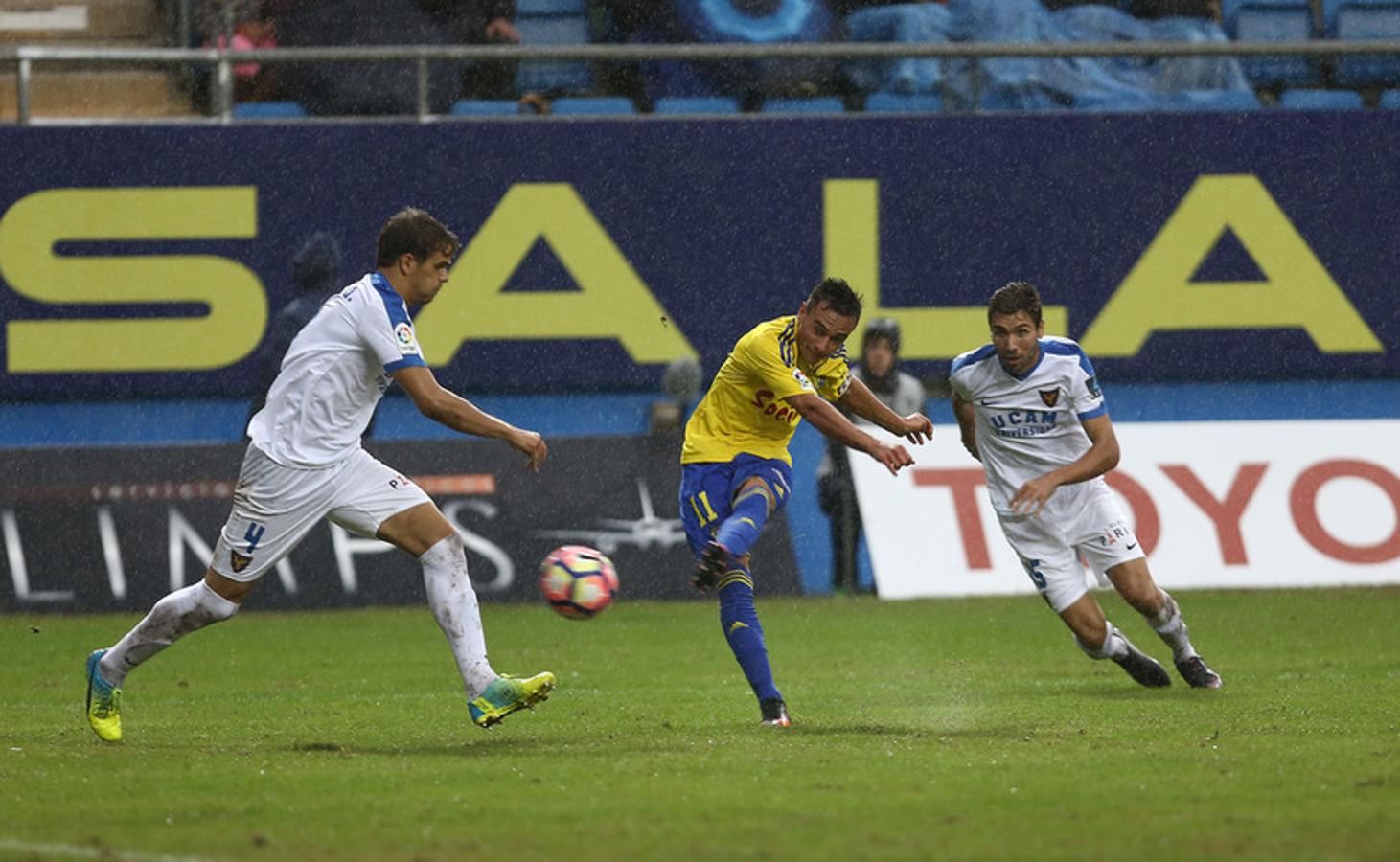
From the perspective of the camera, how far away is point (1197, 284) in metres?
18.0

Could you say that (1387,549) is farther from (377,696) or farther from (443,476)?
(377,696)

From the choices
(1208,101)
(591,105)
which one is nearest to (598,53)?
(591,105)

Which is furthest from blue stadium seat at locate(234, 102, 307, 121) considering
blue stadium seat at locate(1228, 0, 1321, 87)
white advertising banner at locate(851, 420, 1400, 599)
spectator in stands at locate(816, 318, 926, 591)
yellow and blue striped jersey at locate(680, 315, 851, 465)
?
yellow and blue striped jersey at locate(680, 315, 851, 465)

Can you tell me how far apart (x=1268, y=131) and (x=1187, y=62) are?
0.93m

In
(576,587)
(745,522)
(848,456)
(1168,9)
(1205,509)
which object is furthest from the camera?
(1168,9)

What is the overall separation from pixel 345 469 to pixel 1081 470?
11.6 ft

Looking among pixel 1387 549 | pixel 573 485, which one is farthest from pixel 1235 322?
pixel 573 485

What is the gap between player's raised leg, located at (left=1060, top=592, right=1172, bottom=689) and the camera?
1027cm

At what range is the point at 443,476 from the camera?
1623 centimetres

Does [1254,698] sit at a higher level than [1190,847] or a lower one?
lower

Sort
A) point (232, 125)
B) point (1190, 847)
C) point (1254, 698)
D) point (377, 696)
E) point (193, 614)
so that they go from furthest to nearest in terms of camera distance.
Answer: point (232, 125) → point (377, 696) → point (1254, 698) → point (193, 614) → point (1190, 847)

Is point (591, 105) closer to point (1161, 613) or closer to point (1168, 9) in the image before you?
point (1168, 9)

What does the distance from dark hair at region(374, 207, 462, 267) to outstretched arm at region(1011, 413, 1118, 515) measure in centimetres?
292

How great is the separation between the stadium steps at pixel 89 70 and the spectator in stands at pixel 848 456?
6.05 meters
